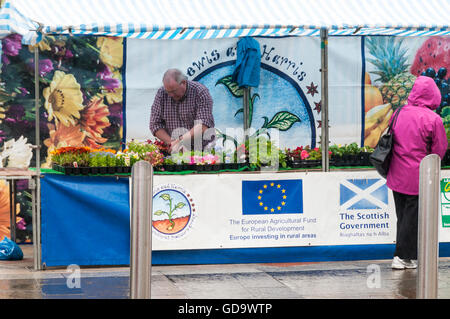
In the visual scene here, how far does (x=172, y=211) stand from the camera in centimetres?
853

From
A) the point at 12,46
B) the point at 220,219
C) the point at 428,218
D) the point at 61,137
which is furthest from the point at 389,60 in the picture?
the point at 428,218

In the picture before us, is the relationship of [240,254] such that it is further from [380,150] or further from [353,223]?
[380,150]

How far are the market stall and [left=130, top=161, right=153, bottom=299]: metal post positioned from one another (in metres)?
3.48

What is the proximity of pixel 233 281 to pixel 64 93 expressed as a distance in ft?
12.7

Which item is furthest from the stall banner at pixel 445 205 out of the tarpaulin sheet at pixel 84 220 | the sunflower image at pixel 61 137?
the sunflower image at pixel 61 137

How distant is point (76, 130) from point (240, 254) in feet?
9.91

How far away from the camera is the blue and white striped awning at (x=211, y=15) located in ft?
25.8

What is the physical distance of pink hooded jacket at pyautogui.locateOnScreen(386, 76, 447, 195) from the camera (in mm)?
7965

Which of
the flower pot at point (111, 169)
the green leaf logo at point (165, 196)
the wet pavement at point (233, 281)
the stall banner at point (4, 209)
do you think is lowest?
the wet pavement at point (233, 281)

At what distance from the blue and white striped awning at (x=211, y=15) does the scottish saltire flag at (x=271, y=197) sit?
186cm

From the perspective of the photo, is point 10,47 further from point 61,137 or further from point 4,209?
point 4,209

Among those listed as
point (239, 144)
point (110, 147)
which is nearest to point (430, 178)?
point (239, 144)

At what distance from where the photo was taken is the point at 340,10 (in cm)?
833

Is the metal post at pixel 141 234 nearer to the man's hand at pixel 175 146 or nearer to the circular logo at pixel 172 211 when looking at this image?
the circular logo at pixel 172 211
